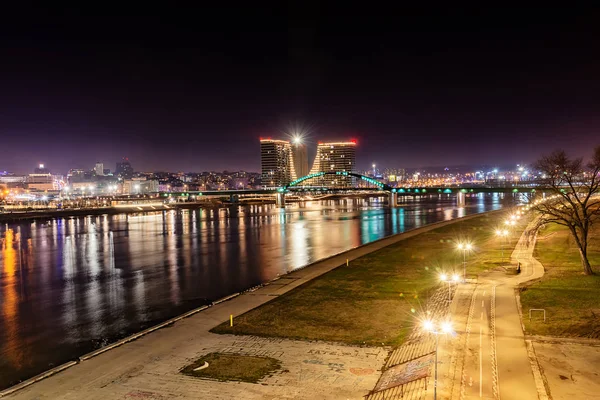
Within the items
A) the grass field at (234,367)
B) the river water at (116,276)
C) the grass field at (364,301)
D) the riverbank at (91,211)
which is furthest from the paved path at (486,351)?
the riverbank at (91,211)

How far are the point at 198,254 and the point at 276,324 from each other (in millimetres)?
31303

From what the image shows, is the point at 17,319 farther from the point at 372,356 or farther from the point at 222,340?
the point at 372,356

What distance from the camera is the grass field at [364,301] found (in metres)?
18.3

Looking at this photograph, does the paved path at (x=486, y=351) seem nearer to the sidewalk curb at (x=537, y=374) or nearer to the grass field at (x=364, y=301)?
the sidewalk curb at (x=537, y=374)

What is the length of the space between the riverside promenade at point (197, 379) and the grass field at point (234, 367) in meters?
0.32

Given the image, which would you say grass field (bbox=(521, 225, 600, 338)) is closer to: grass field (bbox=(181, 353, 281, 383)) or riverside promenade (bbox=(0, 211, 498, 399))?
riverside promenade (bbox=(0, 211, 498, 399))

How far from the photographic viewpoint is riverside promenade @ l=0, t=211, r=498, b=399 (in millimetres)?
13070

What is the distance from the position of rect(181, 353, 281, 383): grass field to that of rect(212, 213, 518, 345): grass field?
2590mm

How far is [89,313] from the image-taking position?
83.9 ft

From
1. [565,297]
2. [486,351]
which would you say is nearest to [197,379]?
[486,351]

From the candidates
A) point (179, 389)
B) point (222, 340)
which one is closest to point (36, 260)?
point (222, 340)

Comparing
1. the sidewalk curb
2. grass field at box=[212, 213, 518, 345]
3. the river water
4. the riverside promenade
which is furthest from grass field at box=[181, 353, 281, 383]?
the sidewalk curb

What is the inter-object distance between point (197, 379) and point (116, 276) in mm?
26143

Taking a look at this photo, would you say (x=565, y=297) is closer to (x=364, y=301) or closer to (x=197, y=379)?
(x=364, y=301)
